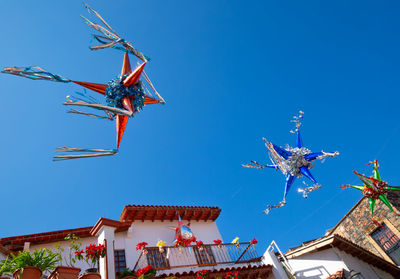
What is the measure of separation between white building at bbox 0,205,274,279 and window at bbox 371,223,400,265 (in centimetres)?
943

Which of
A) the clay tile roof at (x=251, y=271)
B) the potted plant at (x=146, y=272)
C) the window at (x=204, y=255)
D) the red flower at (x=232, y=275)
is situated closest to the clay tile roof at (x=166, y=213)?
the window at (x=204, y=255)

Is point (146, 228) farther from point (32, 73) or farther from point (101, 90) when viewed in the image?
point (32, 73)

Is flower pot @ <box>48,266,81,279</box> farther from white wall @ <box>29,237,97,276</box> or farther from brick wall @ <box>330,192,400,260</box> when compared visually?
brick wall @ <box>330,192,400,260</box>

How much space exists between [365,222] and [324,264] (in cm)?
876

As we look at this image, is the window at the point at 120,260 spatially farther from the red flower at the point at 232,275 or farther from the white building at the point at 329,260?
the white building at the point at 329,260

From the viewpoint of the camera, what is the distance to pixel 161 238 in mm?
13023

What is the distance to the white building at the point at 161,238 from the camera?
10.2 m

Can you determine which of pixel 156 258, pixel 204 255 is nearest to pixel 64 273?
pixel 156 258

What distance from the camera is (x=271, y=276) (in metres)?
11.4

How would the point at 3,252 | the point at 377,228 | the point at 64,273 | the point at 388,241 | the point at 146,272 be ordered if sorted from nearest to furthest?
1. the point at 64,273
2. the point at 146,272
3. the point at 3,252
4. the point at 388,241
5. the point at 377,228

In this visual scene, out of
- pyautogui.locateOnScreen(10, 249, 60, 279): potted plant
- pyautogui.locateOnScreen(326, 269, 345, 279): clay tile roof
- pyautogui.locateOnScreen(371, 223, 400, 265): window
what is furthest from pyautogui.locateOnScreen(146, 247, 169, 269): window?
pyautogui.locateOnScreen(371, 223, 400, 265): window

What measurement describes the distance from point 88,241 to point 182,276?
15.7ft

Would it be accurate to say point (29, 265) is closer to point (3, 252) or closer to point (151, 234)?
point (3, 252)

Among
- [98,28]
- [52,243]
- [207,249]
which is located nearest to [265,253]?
[207,249]
